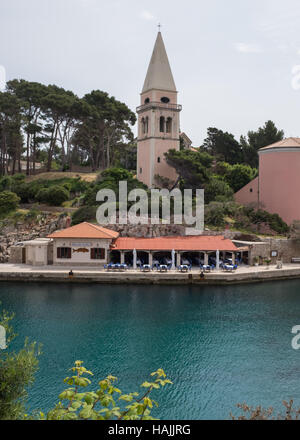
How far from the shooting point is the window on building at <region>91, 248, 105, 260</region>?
32.5 m

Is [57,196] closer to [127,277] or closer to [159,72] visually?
[127,277]

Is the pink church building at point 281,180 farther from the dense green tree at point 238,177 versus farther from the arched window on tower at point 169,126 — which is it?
the arched window on tower at point 169,126

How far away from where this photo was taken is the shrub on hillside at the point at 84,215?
3822 centimetres

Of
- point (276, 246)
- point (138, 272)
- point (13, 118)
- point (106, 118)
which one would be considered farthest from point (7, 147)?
point (276, 246)

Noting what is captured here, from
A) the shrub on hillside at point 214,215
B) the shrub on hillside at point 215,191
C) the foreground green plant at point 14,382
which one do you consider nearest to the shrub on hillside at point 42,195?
the shrub on hillside at point 214,215

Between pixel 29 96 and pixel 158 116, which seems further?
pixel 29 96

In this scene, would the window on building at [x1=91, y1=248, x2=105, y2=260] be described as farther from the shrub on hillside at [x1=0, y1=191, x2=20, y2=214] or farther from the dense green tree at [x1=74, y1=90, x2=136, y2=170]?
the dense green tree at [x1=74, y1=90, x2=136, y2=170]

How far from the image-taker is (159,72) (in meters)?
45.0

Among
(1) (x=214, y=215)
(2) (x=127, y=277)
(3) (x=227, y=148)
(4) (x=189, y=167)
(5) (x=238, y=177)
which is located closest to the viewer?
(2) (x=127, y=277)

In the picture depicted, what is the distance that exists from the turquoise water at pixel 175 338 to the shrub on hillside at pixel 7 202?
13742 mm

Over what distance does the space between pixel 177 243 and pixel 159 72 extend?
73.4 ft

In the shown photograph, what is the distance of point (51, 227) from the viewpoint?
3869cm

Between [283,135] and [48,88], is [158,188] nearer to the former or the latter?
[48,88]

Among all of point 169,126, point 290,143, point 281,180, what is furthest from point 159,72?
point 281,180
